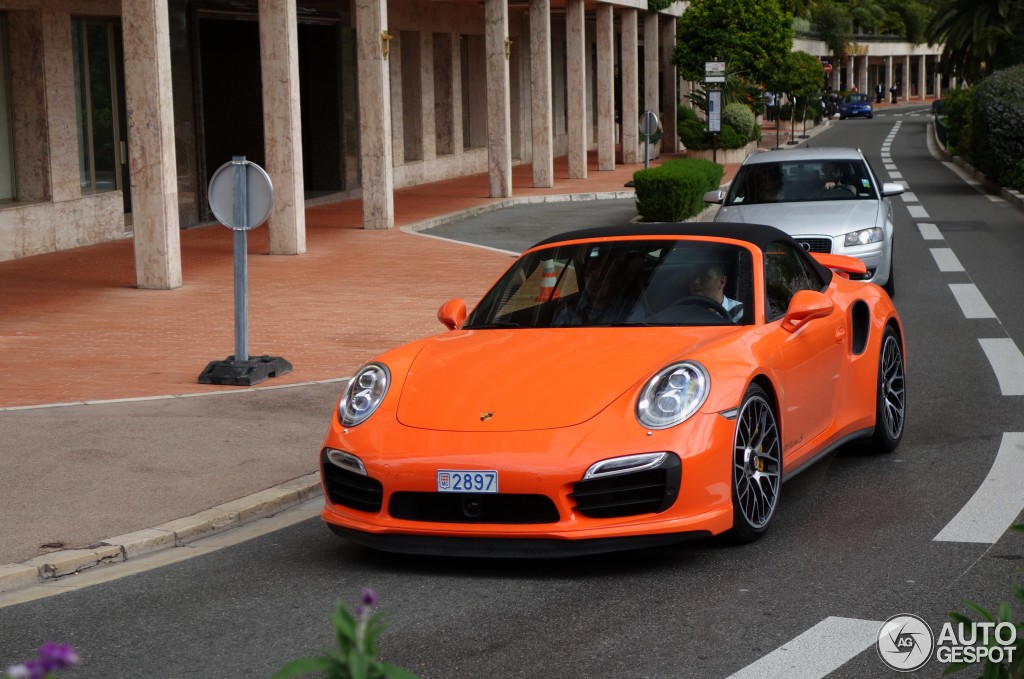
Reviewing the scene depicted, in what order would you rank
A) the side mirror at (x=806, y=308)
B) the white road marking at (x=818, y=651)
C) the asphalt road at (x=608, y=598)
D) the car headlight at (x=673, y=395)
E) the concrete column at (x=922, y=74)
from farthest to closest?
1. the concrete column at (x=922, y=74)
2. the side mirror at (x=806, y=308)
3. the car headlight at (x=673, y=395)
4. the asphalt road at (x=608, y=598)
5. the white road marking at (x=818, y=651)

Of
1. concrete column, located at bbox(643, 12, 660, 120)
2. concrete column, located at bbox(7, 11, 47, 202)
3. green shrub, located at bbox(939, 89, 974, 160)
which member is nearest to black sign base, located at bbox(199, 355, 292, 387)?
concrete column, located at bbox(7, 11, 47, 202)

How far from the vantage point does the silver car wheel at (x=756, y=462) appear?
6.13m

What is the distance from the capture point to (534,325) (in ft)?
22.9

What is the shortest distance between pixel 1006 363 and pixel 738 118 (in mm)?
34144

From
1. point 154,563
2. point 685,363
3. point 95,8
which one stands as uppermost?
point 95,8

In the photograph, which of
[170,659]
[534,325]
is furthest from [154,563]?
[534,325]

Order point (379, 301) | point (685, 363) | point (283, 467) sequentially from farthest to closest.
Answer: point (379, 301)
point (283, 467)
point (685, 363)

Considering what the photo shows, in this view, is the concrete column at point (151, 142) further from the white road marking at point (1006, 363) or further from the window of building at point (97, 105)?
the white road marking at point (1006, 363)

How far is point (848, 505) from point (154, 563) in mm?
3174

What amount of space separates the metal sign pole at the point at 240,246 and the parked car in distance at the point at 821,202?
4919mm

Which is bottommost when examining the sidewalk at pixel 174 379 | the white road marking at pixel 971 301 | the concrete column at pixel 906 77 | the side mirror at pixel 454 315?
the white road marking at pixel 971 301

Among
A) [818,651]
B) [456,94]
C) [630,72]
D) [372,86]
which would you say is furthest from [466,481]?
[630,72]

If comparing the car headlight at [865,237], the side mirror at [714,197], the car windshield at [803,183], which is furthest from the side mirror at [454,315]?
the car windshield at [803,183]

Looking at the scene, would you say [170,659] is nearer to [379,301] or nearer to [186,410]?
[186,410]
